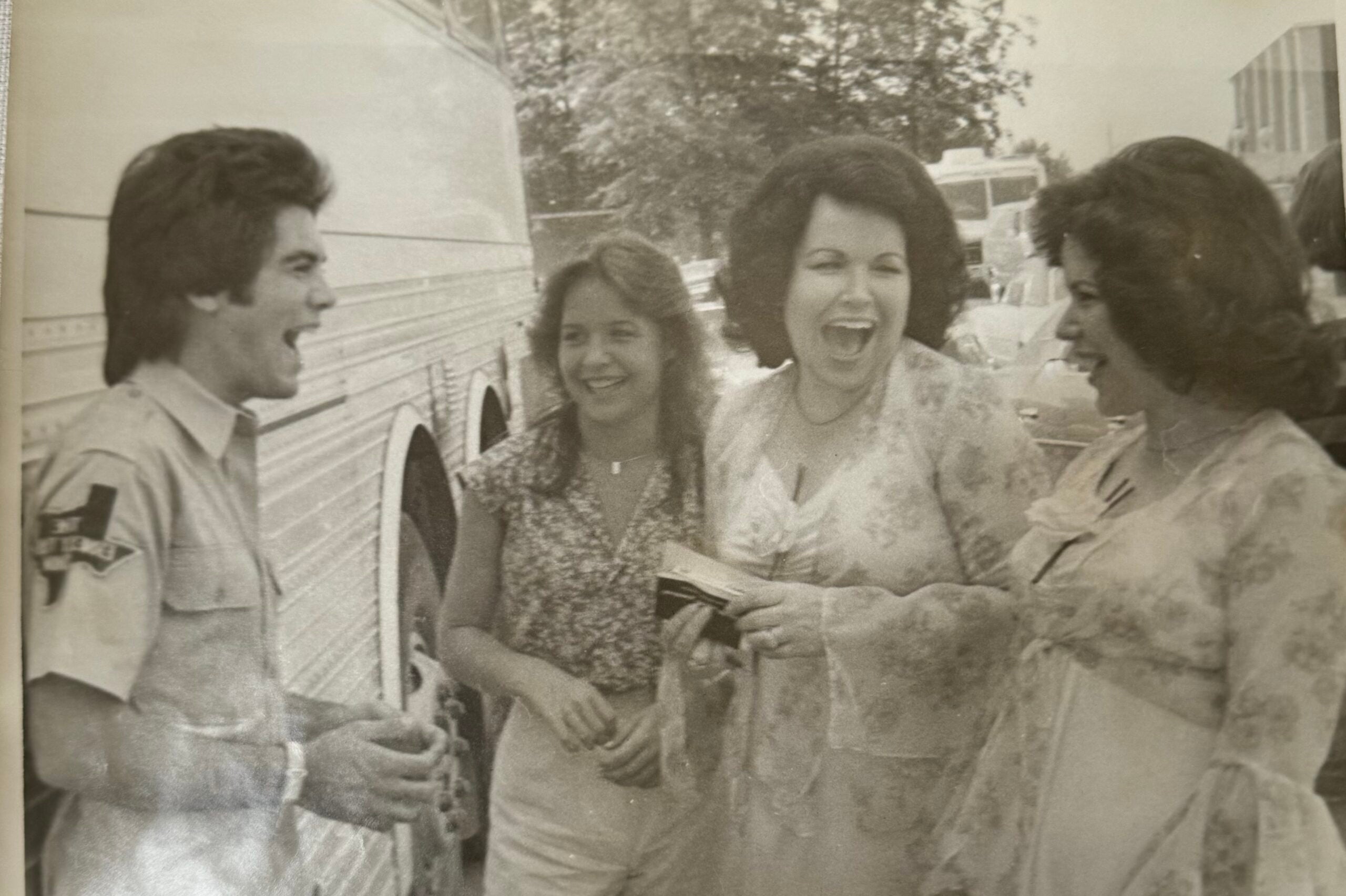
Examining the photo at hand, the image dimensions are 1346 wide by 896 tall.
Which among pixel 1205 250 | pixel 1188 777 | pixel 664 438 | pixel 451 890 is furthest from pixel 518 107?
pixel 1188 777

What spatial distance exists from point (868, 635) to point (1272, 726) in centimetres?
61

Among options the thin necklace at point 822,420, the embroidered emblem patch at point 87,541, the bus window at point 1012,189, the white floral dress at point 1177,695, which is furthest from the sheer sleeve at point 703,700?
the embroidered emblem patch at point 87,541

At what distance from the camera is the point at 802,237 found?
1899 millimetres

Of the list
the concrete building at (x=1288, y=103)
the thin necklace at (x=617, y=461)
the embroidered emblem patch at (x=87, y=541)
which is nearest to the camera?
the embroidered emblem patch at (x=87, y=541)

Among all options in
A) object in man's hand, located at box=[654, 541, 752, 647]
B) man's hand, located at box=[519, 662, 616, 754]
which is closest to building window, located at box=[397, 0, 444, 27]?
object in man's hand, located at box=[654, 541, 752, 647]

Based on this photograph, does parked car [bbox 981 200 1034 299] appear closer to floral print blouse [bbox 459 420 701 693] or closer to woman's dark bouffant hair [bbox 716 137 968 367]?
woman's dark bouffant hair [bbox 716 137 968 367]

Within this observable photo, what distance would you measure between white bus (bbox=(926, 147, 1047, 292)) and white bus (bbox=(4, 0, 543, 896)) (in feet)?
2.19

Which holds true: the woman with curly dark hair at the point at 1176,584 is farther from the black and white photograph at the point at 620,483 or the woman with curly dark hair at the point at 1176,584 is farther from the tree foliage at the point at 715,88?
the tree foliage at the point at 715,88

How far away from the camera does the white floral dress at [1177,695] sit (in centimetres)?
182

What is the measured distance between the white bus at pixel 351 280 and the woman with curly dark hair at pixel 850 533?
36 centimetres

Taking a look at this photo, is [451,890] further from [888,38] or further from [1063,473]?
[888,38]

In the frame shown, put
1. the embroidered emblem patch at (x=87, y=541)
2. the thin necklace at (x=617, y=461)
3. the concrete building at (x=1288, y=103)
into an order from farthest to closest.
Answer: the concrete building at (x=1288, y=103), the thin necklace at (x=617, y=461), the embroidered emblem patch at (x=87, y=541)

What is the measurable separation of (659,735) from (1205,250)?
3.69ft

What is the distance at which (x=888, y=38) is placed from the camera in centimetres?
200
